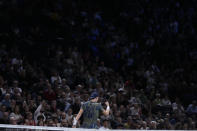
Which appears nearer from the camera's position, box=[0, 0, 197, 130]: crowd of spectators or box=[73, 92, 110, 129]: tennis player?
box=[73, 92, 110, 129]: tennis player

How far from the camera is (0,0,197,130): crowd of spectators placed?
42.3 feet

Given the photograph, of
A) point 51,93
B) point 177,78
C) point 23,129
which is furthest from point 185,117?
point 23,129

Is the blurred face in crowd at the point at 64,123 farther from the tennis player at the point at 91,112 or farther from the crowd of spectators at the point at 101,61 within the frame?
the tennis player at the point at 91,112

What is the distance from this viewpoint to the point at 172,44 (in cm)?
1891

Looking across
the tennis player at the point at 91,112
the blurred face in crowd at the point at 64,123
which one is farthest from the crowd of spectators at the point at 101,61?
the tennis player at the point at 91,112

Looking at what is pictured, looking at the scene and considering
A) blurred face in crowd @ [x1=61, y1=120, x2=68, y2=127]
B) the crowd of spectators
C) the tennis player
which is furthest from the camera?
the crowd of spectators

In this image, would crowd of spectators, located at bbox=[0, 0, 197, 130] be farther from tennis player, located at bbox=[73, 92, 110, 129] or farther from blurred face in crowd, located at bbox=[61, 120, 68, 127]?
tennis player, located at bbox=[73, 92, 110, 129]

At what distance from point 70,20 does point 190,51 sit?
18.1ft

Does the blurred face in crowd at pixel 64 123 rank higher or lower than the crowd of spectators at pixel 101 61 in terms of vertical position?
lower

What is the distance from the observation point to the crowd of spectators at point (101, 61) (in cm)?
1289

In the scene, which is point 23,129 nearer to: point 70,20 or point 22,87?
point 22,87

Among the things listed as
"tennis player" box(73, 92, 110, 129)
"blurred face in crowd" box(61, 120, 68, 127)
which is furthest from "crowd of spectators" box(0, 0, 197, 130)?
"tennis player" box(73, 92, 110, 129)

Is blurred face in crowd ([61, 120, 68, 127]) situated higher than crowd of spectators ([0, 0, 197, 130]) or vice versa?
crowd of spectators ([0, 0, 197, 130])

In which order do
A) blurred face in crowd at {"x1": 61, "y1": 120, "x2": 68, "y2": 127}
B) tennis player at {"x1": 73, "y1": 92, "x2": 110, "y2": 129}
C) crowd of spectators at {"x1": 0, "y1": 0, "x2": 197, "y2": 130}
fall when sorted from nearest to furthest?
tennis player at {"x1": 73, "y1": 92, "x2": 110, "y2": 129} → blurred face in crowd at {"x1": 61, "y1": 120, "x2": 68, "y2": 127} → crowd of spectators at {"x1": 0, "y1": 0, "x2": 197, "y2": 130}
